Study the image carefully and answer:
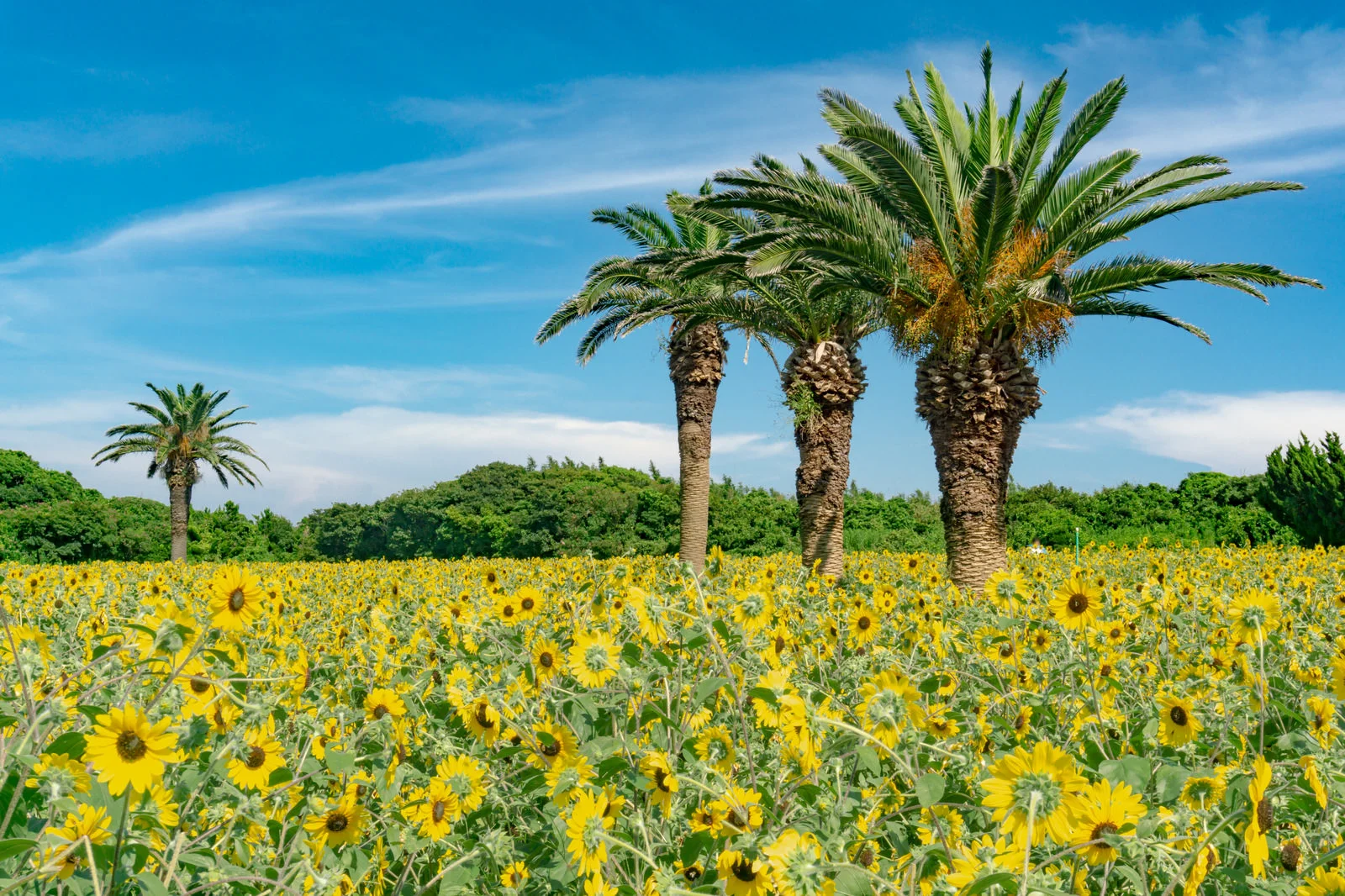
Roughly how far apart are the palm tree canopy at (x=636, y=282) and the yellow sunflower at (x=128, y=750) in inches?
591

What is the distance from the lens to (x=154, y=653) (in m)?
2.17

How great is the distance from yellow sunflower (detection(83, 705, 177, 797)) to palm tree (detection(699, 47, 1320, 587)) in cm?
991

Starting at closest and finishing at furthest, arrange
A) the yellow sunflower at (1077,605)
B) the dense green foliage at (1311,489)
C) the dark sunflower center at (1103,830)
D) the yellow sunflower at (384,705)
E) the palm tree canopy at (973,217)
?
the dark sunflower center at (1103,830) → the yellow sunflower at (384,705) → the yellow sunflower at (1077,605) → the palm tree canopy at (973,217) → the dense green foliage at (1311,489)

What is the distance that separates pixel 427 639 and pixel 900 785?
2.78 meters

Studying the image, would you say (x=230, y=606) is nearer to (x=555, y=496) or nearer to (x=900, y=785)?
(x=900, y=785)

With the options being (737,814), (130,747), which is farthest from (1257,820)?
(130,747)

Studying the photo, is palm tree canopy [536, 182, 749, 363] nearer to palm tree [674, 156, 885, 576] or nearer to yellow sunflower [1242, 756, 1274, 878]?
palm tree [674, 156, 885, 576]

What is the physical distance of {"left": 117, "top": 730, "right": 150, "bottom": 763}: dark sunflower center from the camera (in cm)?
180

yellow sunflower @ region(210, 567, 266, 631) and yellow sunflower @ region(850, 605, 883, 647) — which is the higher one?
yellow sunflower @ region(210, 567, 266, 631)

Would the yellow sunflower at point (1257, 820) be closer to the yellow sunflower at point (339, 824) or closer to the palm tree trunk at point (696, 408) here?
the yellow sunflower at point (339, 824)

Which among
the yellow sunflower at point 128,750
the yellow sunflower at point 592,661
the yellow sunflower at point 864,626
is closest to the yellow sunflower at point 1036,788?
the yellow sunflower at point 592,661

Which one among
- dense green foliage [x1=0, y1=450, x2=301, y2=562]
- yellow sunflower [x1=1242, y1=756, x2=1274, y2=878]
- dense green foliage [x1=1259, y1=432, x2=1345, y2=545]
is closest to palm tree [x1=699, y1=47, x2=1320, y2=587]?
yellow sunflower [x1=1242, y1=756, x2=1274, y2=878]

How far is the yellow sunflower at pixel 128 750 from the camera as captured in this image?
1.76 metres

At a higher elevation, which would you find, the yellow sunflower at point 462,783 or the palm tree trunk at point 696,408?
the palm tree trunk at point 696,408
